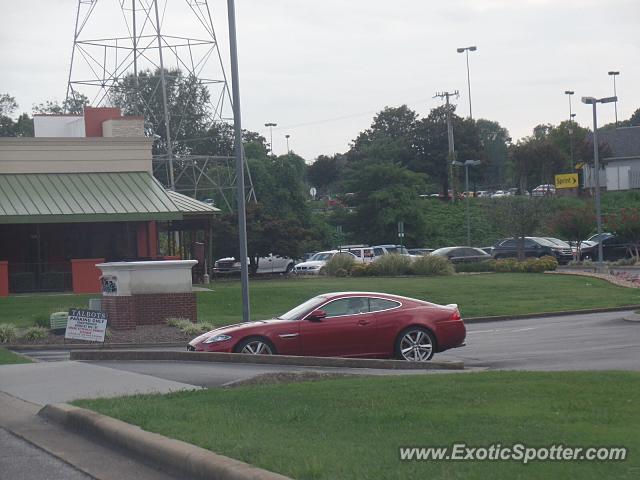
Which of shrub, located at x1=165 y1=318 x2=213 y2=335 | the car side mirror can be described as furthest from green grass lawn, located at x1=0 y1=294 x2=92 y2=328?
the car side mirror

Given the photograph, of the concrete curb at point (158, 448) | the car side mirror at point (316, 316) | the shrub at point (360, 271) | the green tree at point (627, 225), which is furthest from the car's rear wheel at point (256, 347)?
the green tree at point (627, 225)

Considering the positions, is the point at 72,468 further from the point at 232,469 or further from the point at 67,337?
the point at 67,337

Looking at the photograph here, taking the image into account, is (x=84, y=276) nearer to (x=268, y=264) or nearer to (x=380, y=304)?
(x=268, y=264)

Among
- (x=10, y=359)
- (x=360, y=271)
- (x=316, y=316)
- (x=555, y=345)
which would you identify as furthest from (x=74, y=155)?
(x=555, y=345)

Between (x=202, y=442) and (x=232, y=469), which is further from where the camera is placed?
(x=202, y=442)

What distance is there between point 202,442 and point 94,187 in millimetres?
32104

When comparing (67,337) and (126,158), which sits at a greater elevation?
(126,158)

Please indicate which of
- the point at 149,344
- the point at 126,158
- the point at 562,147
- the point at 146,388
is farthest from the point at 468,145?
the point at 146,388

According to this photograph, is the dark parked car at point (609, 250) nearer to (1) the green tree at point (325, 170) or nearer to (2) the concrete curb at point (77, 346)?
(2) the concrete curb at point (77, 346)

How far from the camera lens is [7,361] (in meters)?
18.2

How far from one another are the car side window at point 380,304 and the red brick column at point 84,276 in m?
21.5

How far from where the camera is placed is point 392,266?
45.6m

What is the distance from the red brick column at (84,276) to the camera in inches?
1468

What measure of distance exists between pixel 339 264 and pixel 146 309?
2317 cm
